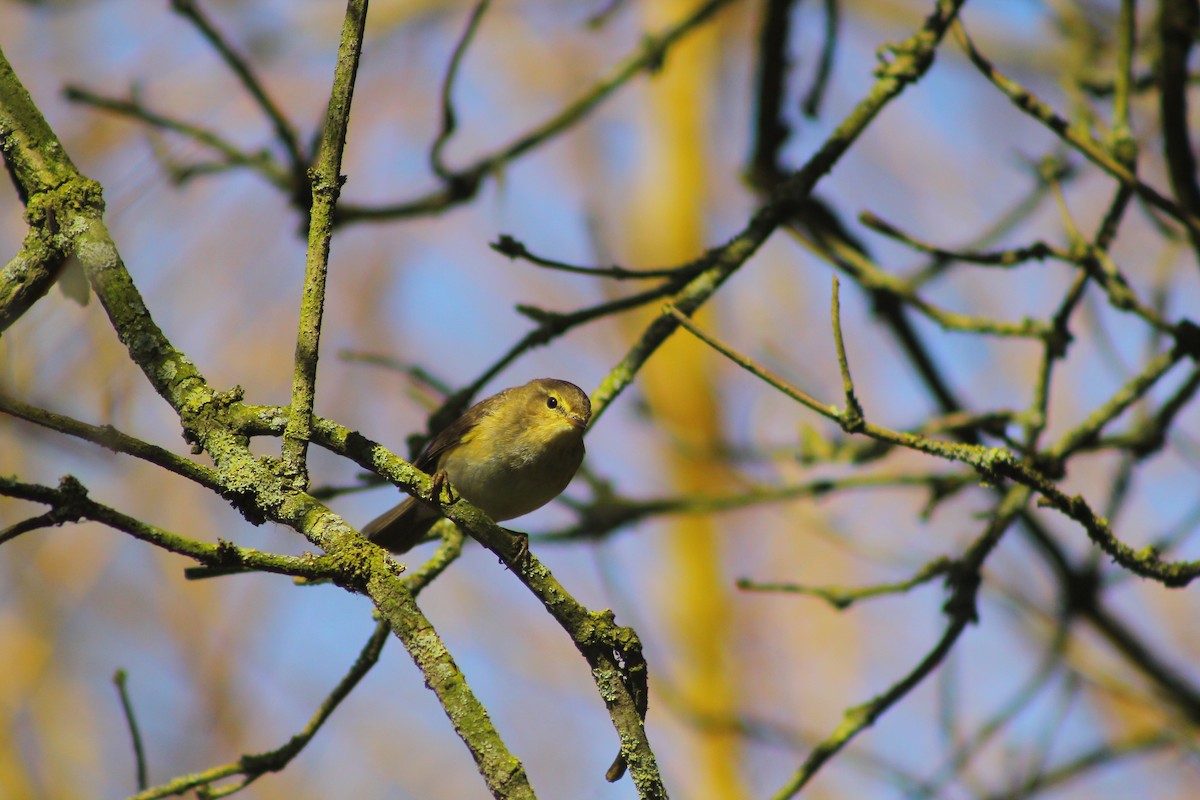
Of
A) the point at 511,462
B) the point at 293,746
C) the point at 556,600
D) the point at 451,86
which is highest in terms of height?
the point at 451,86

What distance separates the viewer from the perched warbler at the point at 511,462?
4516 millimetres

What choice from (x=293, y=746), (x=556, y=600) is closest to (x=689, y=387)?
(x=293, y=746)

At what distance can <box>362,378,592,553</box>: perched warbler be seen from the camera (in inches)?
178

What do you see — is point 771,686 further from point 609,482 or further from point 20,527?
point 20,527

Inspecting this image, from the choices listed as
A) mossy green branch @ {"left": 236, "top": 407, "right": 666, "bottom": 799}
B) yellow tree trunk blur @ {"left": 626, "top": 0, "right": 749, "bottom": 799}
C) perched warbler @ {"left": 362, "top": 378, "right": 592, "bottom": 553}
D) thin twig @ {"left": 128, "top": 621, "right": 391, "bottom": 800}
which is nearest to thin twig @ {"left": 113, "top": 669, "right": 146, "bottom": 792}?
thin twig @ {"left": 128, "top": 621, "right": 391, "bottom": 800}

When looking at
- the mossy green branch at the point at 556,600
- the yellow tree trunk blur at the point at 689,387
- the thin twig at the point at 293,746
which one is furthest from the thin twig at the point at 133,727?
the yellow tree trunk blur at the point at 689,387

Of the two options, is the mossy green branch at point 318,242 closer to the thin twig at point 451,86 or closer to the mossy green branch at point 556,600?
the mossy green branch at point 556,600

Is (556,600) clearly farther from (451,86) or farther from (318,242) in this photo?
(451,86)

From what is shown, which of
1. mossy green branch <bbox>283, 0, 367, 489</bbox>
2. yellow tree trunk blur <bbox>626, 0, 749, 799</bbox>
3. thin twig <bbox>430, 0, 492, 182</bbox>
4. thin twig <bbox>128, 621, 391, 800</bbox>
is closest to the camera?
mossy green branch <bbox>283, 0, 367, 489</bbox>

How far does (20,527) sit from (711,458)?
437 cm

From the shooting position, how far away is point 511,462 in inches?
178

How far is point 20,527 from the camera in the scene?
5.42ft

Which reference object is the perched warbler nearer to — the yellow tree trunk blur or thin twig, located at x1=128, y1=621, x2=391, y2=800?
thin twig, located at x1=128, y1=621, x2=391, y2=800

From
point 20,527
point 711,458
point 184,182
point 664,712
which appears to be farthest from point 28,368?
point 664,712
